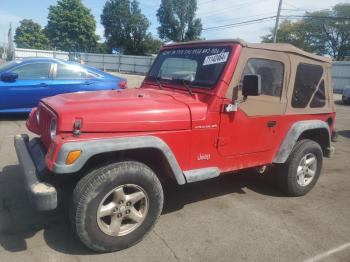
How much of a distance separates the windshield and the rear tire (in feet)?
5.39

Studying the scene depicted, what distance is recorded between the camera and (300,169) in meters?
4.86

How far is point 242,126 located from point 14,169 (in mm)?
3377

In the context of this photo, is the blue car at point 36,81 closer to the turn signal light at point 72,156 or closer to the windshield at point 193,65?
the windshield at point 193,65

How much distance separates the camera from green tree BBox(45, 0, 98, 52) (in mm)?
64375

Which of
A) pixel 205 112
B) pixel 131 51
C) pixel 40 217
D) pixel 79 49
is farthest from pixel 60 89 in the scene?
pixel 79 49

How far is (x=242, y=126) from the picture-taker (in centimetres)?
405

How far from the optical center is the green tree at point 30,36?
78812 millimetres

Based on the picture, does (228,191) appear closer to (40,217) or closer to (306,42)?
(40,217)

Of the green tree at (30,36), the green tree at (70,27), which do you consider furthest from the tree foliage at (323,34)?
the green tree at (30,36)

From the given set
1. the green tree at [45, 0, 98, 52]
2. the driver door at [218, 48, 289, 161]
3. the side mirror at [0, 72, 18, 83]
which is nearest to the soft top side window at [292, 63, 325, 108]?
the driver door at [218, 48, 289, 161]

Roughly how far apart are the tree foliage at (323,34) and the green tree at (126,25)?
876 inches

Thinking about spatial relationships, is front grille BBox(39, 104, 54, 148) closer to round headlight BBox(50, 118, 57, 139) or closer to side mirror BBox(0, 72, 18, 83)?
round headlight BBox(50, 118, 57, 139)

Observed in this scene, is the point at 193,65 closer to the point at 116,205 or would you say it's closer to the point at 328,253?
the point at 116,205

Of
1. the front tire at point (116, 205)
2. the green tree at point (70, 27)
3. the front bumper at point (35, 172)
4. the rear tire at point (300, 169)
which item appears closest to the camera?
the front bumper at point (35, 172)
